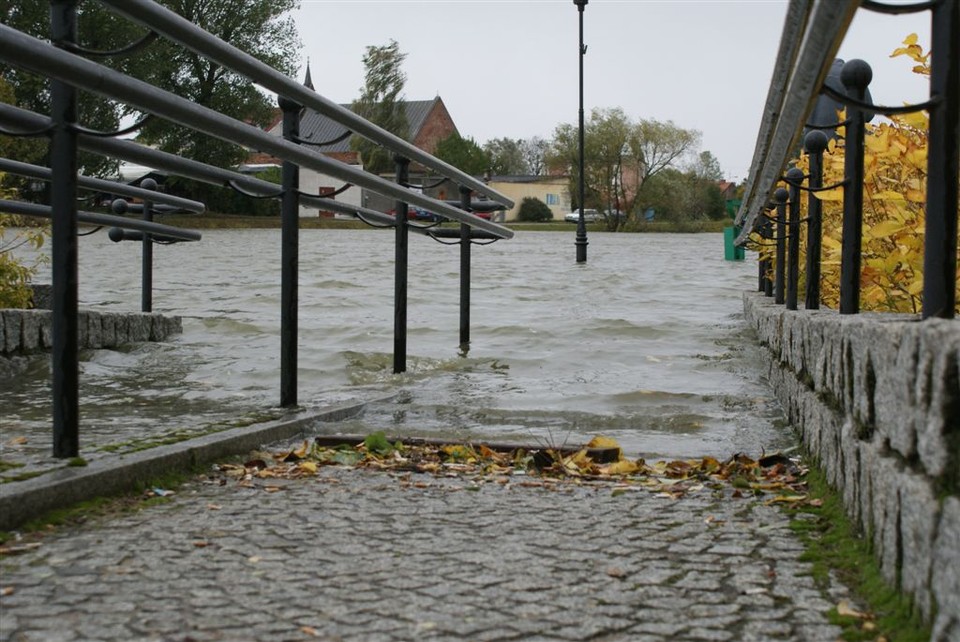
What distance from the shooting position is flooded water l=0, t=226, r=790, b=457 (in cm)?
496

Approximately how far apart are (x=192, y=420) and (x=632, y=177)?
65.2m

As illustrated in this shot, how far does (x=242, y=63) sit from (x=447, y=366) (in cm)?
382

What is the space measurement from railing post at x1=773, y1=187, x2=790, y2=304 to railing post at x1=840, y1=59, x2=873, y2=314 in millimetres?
2302

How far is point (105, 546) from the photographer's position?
2615 mm

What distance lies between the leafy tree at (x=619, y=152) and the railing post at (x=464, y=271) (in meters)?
55.8

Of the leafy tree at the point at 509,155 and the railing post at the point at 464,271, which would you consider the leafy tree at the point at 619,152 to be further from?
the railing post at the point at 464,271

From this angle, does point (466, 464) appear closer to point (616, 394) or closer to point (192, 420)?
point (192, 420)

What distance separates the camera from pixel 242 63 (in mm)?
3912

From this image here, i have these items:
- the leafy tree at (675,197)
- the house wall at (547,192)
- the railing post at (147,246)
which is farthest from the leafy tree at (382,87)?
the railing post at (147,246)

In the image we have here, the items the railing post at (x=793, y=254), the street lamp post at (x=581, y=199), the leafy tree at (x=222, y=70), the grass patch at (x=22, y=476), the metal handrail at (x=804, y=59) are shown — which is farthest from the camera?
the leafy tree at (x=222, y=70)

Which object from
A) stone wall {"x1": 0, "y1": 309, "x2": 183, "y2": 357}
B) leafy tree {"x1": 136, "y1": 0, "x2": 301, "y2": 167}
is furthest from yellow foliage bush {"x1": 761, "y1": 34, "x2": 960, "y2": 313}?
leafy tree {"x1": 136, "y1": 0, "x2": 301, "y2": 167}

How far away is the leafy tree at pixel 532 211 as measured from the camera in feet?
273

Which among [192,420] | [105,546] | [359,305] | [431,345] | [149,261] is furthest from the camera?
[359,305]

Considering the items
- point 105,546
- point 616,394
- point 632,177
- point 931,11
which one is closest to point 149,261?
point 616,394
